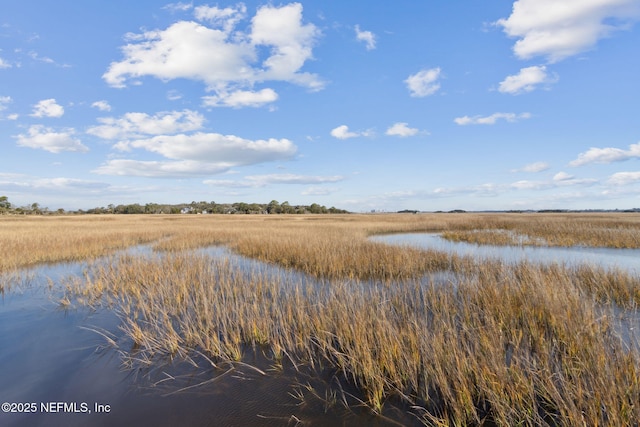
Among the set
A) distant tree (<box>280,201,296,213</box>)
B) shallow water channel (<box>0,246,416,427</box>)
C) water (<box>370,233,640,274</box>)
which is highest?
distant tree (<box>280,201,296,213</box>)

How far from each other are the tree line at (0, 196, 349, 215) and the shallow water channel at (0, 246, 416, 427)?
315 feet

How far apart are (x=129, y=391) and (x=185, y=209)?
113 metres

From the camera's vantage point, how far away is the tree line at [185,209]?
80.0m

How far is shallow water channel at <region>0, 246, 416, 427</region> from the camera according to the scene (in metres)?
3.58

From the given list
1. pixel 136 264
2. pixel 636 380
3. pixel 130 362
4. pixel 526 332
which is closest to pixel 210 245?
pixel 136 264

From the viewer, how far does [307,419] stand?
3561 mm

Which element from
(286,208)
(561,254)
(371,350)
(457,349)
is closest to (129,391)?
(371,350)

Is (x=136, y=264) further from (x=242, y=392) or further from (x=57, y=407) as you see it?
(x=242, y=392)

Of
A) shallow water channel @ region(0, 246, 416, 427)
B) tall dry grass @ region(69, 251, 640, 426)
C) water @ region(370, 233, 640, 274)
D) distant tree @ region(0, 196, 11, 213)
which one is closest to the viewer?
tall dry grass @ region(69, 251, 640, 426)

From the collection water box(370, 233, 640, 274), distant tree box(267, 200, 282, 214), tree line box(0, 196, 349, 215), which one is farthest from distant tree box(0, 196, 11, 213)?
water box(370, 233, 640, 274)

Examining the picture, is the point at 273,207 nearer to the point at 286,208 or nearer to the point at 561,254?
the point at 286,208

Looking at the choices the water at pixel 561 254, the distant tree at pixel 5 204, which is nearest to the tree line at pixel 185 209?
the distant tree at pixel 5 204

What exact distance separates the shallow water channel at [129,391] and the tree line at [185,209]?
96115mm

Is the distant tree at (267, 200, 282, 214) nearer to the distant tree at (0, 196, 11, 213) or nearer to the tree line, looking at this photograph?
the tree line
